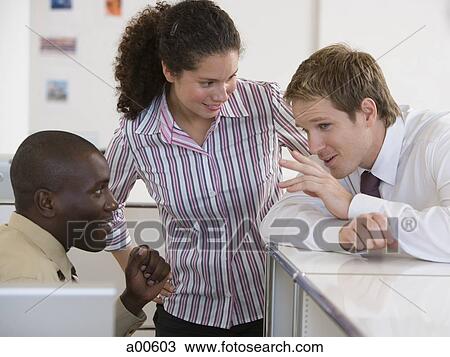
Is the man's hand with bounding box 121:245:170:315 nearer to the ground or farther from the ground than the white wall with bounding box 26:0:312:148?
nearer to the ground

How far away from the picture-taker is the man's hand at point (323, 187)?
139cm

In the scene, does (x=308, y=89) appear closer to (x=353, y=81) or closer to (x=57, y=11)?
(x=353, y=81)

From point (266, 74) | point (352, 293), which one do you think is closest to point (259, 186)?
point (352, 293)

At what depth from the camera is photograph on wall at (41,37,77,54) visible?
346 centimetres

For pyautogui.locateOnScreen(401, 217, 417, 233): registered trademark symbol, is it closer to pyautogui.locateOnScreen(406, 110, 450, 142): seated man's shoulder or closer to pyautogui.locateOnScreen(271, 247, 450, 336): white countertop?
pyautogui.locateOnScreen(271, 247, 450, 336): white countertop

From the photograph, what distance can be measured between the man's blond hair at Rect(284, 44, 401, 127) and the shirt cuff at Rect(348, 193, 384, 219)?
19cm

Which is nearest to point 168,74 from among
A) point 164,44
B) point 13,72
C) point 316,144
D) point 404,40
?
point 164,44

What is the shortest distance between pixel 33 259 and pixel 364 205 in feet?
1.99

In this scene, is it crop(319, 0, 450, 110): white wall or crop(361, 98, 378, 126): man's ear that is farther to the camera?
crop(319, 0, 450, 110): white wall

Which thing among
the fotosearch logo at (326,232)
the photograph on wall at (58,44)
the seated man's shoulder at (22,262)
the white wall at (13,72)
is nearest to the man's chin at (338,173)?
the fotosearch logo at (326,232)

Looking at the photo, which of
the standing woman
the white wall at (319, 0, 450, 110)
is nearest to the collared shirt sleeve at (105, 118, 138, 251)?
Answer: the standing woman

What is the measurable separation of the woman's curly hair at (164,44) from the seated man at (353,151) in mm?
195

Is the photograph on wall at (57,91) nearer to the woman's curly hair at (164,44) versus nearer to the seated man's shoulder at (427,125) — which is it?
the woman's curly hair at (164,44)

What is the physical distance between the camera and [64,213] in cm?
129
